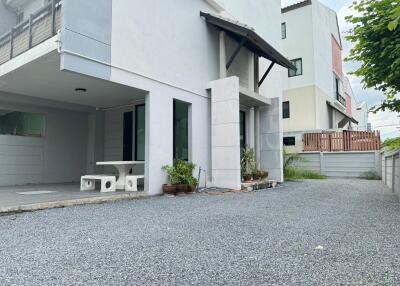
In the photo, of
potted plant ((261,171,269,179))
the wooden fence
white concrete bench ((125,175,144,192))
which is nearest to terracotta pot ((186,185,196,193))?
white concrete bench ((125,175,144,192))

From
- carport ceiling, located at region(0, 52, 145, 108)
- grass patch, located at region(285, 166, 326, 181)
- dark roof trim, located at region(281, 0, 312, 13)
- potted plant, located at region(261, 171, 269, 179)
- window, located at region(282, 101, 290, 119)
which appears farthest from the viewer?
window, located at region(282, 101, 290, 119)

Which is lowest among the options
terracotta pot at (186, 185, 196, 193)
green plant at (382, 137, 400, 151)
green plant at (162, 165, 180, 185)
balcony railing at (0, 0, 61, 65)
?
terracotta pot at (186, 185, 196, 193)

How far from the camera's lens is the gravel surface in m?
2.29

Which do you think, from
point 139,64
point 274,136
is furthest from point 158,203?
point 274,136

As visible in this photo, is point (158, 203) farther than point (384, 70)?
Yes

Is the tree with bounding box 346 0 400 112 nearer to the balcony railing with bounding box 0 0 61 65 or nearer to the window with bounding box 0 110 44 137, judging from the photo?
the balcony railing with bounding box 0 0 61 65

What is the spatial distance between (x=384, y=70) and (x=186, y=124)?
507 cm

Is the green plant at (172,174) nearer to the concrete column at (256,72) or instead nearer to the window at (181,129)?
the window at (181,129)

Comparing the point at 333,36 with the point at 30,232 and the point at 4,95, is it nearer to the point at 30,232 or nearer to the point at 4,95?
the point at 4,95

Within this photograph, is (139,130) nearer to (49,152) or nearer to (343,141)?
(49,152)

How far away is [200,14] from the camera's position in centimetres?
918

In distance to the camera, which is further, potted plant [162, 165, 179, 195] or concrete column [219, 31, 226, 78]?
concrete column [219, 31, 226, 78]

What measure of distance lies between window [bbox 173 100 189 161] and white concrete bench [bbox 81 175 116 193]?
6.62ft

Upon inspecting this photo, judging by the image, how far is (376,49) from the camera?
5617 mm
